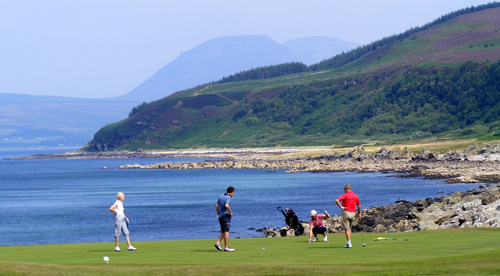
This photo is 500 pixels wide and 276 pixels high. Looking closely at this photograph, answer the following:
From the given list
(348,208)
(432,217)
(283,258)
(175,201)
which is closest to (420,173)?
(175,201)

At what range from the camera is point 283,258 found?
23.5 meters

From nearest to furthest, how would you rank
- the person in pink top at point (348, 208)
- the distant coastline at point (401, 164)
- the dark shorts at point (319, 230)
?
the person in pink top at point (348, 208), the dark shorts at point (319, 230), the distant coastline at point (401, 164)

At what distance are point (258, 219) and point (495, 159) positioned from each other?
66.6 meters

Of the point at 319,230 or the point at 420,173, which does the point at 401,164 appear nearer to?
the point at 420,173

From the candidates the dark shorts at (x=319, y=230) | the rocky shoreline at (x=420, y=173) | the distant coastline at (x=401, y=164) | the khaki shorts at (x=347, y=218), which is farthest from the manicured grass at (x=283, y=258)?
the distant coastline at (x=401, y=164)

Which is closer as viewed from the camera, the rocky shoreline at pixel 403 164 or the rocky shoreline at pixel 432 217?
the rocky shoreline at pixel 432 217

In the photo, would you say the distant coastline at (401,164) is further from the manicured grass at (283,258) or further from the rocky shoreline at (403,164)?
the manicured grass at (283,258)

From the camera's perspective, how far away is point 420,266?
20500 millimetres

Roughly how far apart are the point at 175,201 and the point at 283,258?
61.5 m

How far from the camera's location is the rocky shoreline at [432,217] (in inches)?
1411

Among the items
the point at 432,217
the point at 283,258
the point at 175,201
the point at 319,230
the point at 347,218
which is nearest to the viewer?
the point at 283,258

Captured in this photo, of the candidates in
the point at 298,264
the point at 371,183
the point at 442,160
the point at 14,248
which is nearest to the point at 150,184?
the point at 371,183

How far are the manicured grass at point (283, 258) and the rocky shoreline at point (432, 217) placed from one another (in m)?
5.01

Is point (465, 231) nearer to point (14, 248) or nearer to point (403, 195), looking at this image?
point (14, 248)
